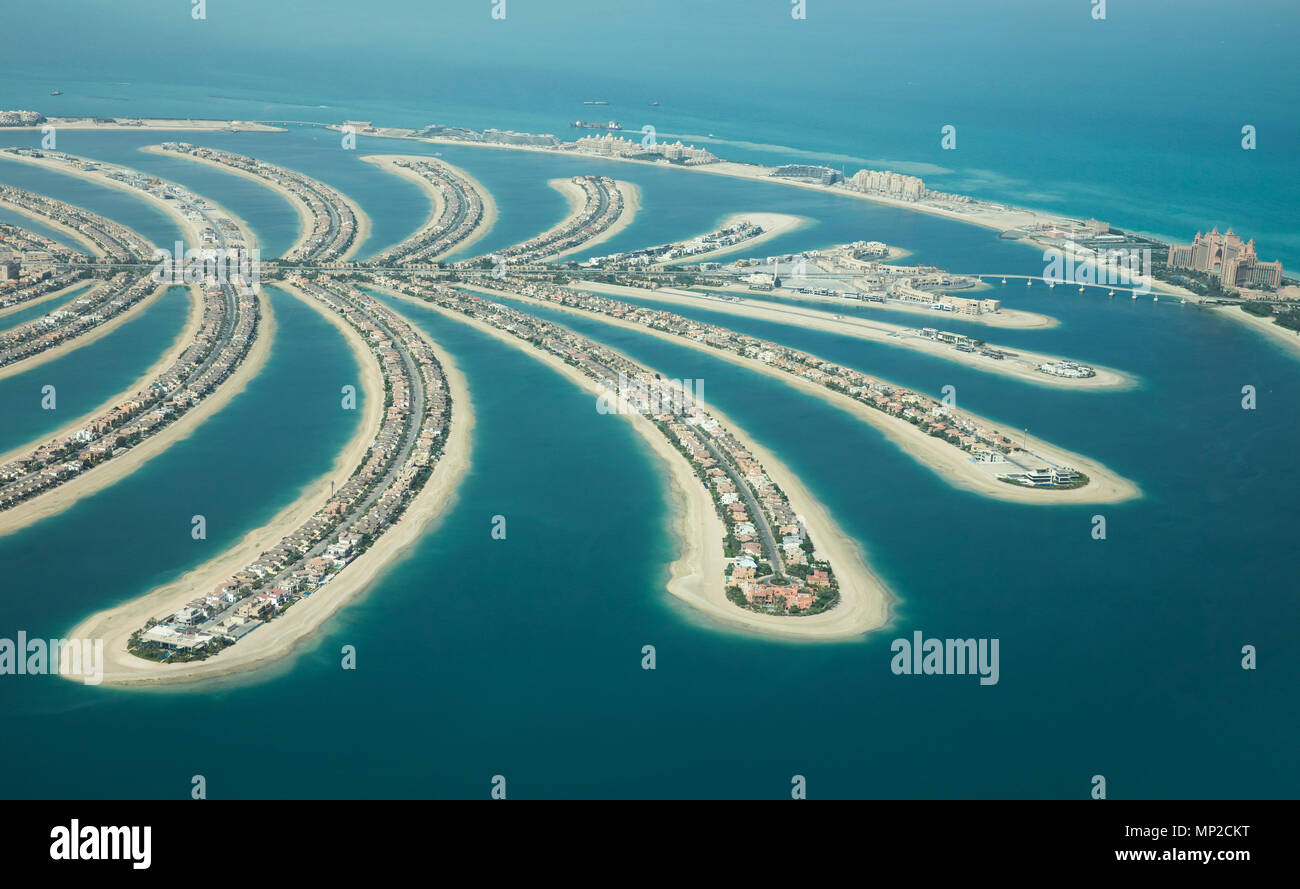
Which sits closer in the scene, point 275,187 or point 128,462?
point 128,462

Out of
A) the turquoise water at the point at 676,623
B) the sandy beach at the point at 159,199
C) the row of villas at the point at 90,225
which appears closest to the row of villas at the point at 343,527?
the turquoise water at the point at 676,623

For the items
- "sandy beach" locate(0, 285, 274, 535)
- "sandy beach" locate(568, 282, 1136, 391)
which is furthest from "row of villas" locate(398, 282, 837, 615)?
"sandy beach" locate(0, 285, 274, 535)

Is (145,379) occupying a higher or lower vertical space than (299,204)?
lower

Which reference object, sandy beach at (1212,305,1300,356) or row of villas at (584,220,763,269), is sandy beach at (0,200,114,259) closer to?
row of villas at (584,220,763,269)

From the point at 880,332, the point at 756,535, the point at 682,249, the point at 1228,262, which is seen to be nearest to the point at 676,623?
the point at 756,535

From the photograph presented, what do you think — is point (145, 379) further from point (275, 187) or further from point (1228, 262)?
point (1228, 262)
